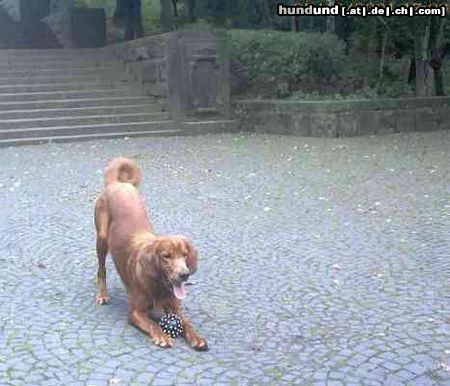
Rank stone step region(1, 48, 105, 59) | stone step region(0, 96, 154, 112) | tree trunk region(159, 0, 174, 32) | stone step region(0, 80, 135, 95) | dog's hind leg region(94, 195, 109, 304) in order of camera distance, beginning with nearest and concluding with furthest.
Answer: dog's hind leg region(94, 195, 109, 304), stone step region(0, 96, 154, 112), stone step region(0, 80, 135, 95), stone step region(1, 48, 105, 59), tree trunk region(159, 0, 174, 32)

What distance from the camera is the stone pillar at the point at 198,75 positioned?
1616 centimetres

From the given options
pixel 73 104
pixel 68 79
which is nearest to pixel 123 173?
pixel 73 104

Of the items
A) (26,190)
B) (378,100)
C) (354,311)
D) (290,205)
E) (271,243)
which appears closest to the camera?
(354,311)

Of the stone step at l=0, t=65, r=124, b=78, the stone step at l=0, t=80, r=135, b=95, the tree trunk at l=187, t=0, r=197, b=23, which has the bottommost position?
the stone step at l=0, t=80, r=135, b=95

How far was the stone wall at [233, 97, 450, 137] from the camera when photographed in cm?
1465

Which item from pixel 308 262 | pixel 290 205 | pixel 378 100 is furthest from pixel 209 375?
pixel 378 100

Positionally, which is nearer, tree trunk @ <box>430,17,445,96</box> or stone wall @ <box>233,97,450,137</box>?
stone wall @ <box>233,97,450,137</box>

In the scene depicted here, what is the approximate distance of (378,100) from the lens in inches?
589

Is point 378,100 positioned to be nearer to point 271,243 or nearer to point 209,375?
point 271,243

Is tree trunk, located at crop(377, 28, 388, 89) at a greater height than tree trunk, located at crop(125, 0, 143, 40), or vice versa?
tree trunk, located at crop(125, 0, 143, 40)

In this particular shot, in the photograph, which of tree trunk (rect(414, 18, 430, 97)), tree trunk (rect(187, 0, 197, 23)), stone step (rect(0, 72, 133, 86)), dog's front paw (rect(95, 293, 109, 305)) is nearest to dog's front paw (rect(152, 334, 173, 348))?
dog's front paw (rect(95, 293, 109, 305))

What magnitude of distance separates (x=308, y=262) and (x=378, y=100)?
965cm

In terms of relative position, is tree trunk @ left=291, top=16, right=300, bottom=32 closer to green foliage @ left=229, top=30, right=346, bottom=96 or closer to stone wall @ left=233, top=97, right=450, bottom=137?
green foliage @ left=229, top=30, right=346, bottom=96

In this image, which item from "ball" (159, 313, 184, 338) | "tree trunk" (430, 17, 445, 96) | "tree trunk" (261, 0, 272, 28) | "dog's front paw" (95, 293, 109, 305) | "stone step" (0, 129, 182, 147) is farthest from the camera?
"tree trunk" (261, 0, 272, 28)
